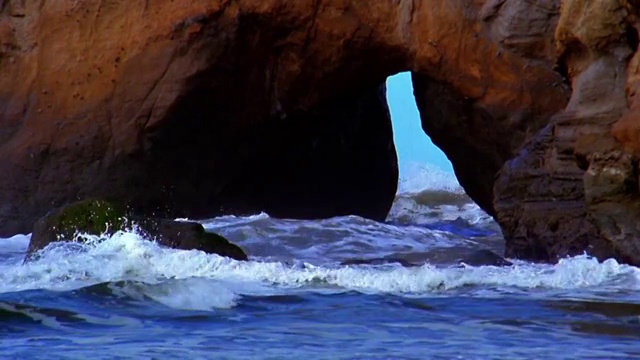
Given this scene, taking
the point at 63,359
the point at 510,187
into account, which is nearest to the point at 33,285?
the point at 63,359

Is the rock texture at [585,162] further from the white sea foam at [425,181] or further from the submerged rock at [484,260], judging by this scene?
the white sea foam at [425,181]

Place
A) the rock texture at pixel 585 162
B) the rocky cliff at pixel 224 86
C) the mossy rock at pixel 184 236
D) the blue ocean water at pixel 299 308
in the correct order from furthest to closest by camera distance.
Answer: the rocky cliff at pixel 224 86 → the mossy rock at pixel 184 236 → the rock texture at pixel 585 162 → the blue ocean water at pixel 299 308

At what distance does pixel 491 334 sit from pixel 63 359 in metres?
1.97

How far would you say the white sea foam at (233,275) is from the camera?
8.15m

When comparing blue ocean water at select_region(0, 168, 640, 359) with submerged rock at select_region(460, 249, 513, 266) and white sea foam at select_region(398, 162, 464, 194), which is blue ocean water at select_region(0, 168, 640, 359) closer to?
submerged rock at select_region(460, 249, 513, 266)

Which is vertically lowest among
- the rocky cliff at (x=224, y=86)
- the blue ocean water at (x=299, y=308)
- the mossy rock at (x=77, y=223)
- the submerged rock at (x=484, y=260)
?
the blue ocean water at (x=299, y=308)

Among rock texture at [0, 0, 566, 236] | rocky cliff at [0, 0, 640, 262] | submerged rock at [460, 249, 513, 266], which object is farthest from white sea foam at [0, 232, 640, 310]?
rock texture at [0, 0, 566, 236]

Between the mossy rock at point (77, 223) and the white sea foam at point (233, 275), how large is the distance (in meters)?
0.28

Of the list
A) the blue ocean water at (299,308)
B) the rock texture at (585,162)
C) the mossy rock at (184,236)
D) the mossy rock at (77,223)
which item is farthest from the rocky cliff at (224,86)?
the mossy rock at (77,223)

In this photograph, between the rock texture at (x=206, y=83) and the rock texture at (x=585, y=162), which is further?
the rock texture at (x=206, y=83)

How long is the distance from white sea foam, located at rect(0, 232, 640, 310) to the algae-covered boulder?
0.29m

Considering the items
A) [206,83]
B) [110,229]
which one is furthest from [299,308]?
[206,83]

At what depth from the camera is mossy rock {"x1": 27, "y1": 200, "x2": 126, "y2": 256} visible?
32.1 feet

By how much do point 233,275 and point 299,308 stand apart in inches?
58.1
